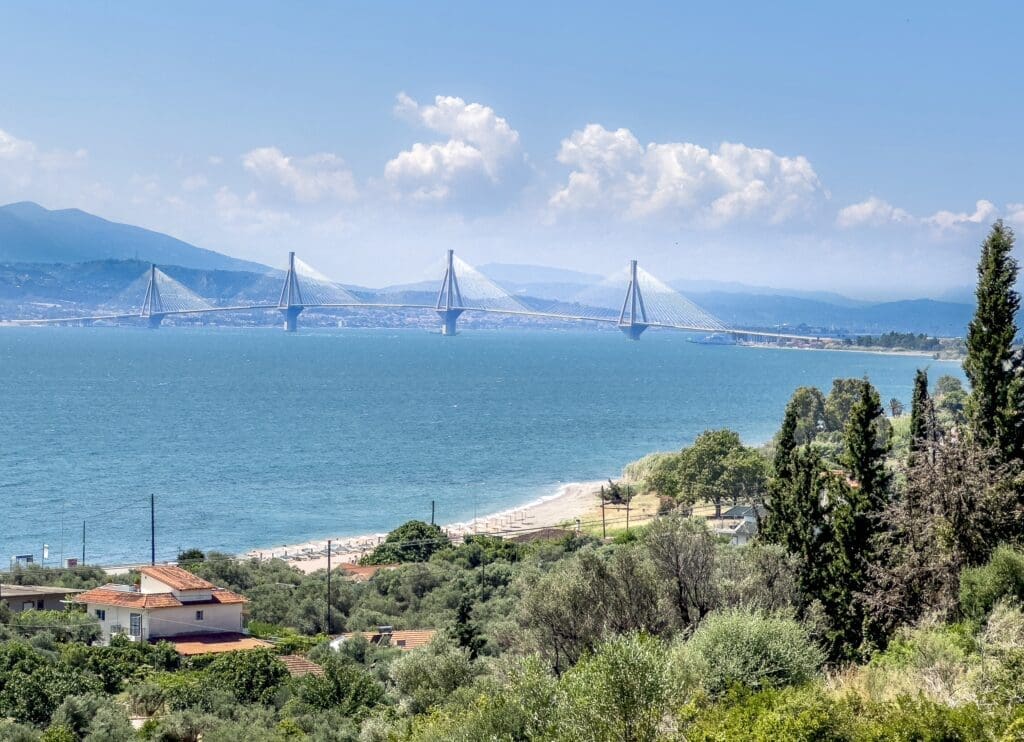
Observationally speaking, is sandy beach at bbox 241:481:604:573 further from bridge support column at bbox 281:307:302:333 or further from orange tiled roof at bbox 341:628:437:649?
bridge support column at bbox 281:307:302:333

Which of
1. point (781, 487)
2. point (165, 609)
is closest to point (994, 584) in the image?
point (781, 487)

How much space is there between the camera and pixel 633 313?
128m

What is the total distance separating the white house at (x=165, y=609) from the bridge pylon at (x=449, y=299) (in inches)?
4367

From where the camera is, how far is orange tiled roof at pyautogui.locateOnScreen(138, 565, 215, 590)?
66.8ft

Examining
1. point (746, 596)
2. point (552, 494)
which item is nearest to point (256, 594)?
point (746, 596)

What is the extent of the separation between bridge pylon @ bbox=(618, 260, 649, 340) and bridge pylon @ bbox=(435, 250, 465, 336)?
17749 mm

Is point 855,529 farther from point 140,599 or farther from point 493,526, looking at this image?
point 493,526

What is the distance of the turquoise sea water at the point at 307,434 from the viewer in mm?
37844

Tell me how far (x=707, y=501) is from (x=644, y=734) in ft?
95.2

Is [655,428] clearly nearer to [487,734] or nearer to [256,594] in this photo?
[256,594]

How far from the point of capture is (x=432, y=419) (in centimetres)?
6888

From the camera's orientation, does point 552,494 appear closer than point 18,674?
No

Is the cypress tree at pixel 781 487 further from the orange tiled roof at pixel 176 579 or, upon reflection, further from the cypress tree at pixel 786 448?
the orange tiled roof at pixel 176 579

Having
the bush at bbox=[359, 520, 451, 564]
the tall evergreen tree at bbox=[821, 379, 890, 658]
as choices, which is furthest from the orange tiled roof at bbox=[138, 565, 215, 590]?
the tall evergreen tree at bbox=[821, 379, 890, 658]
